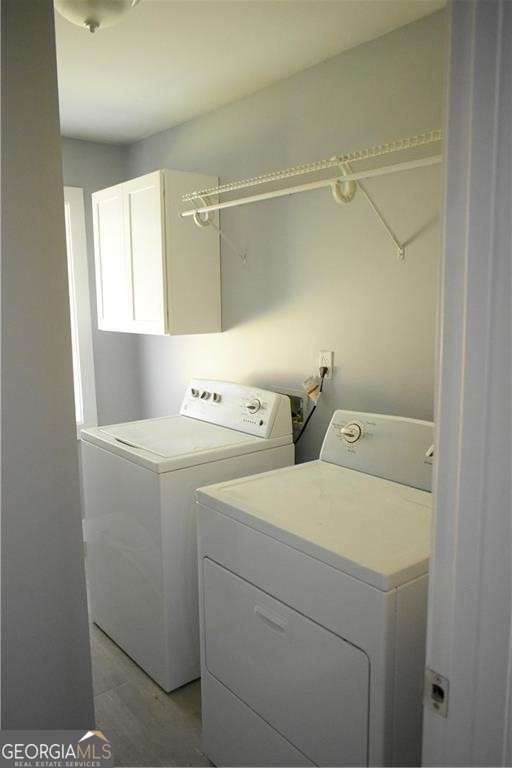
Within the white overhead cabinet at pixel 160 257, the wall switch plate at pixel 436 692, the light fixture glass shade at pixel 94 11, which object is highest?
the light fixture glass shade at pixel 94 11

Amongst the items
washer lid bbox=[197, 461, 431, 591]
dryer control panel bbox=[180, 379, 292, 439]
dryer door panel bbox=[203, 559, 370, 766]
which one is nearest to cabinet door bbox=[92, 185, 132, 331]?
dryer control panel bbox=[180, 379, 292, 439]

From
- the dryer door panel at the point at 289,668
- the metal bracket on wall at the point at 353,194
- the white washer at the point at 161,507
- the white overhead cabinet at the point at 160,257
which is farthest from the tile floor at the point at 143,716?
the metal bracket on wall at the point at 353,194

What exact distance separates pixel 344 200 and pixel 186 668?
1.86 m

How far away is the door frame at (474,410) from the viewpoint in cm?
71

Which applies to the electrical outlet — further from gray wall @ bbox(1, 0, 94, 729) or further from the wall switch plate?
the wall switch plate

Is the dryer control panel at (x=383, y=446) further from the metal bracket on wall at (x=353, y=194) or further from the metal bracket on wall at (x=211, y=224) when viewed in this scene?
the metal bracket on wall at (x=211, y=224)

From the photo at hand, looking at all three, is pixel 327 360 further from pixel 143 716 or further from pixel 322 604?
pixel 143 716

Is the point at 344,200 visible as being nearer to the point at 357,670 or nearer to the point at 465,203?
the point at 465,203

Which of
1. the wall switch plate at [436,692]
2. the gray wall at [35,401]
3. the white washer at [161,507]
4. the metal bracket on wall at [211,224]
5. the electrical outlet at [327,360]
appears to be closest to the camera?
the wall switch plate at [436,692]

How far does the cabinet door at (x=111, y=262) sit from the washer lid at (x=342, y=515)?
56.4 inches

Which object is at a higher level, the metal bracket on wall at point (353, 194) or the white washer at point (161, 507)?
the metal bracket on wall at point (353, 194)

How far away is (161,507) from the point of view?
201cm

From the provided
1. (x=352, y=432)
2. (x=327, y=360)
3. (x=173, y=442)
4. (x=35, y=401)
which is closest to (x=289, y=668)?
(x=352, y=432)

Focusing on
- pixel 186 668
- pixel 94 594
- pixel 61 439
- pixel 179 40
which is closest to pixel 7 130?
pixel 61 439
